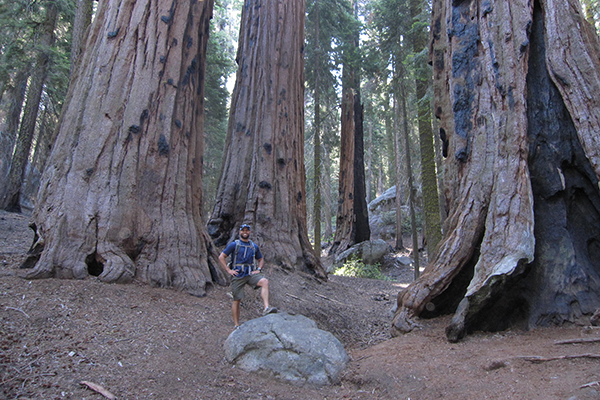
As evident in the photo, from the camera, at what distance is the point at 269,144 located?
8.58 m

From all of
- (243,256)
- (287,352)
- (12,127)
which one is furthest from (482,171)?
(12,127)

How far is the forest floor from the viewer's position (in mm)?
2885

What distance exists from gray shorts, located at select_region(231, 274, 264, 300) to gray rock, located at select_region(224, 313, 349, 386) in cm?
72

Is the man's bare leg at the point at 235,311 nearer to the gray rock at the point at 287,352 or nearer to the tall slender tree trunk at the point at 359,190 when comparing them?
the gray rock at the point at 287,352

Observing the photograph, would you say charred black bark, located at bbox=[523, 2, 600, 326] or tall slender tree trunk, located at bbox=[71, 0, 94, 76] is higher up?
tall slender tree trunk, located at bbox=[71, 0, 94, 76]

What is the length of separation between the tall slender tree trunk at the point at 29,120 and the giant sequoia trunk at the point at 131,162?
891 cm

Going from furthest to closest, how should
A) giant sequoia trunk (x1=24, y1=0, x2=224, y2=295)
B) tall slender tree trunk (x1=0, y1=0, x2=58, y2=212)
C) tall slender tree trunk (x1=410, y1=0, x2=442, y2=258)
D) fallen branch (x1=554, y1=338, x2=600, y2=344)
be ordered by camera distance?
tall slender tree trunk (x1=0, y1=0, x2=58, y2=212) < tall slender tree trunk (x1=410, y1=0, x2=442, y2=258) < giant sequoia trunk (x1=24, y1=0, x2=224, y2=295) < fallen branch (x1=554, y1=338, x2=600, y2=344)

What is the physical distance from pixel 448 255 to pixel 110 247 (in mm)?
4282

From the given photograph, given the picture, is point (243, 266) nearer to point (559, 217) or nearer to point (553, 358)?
point (553, 358)

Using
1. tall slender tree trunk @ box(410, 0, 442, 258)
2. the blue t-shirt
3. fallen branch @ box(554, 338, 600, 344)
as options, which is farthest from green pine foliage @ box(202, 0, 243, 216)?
fallen branch @ box(554, 338, 600, 344)

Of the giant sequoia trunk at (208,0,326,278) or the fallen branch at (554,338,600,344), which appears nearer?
the fallen branch at (554,338,600,344)

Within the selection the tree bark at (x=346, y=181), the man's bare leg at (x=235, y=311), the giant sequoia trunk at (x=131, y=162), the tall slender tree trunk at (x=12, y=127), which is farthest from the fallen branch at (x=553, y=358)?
the tall slender tree trunk at (x=12, y=127)

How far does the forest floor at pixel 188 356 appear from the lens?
2885 mm

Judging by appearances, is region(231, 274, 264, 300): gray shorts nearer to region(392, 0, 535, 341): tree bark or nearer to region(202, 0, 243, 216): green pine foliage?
region(392, 0, 535, 341): tree bark
